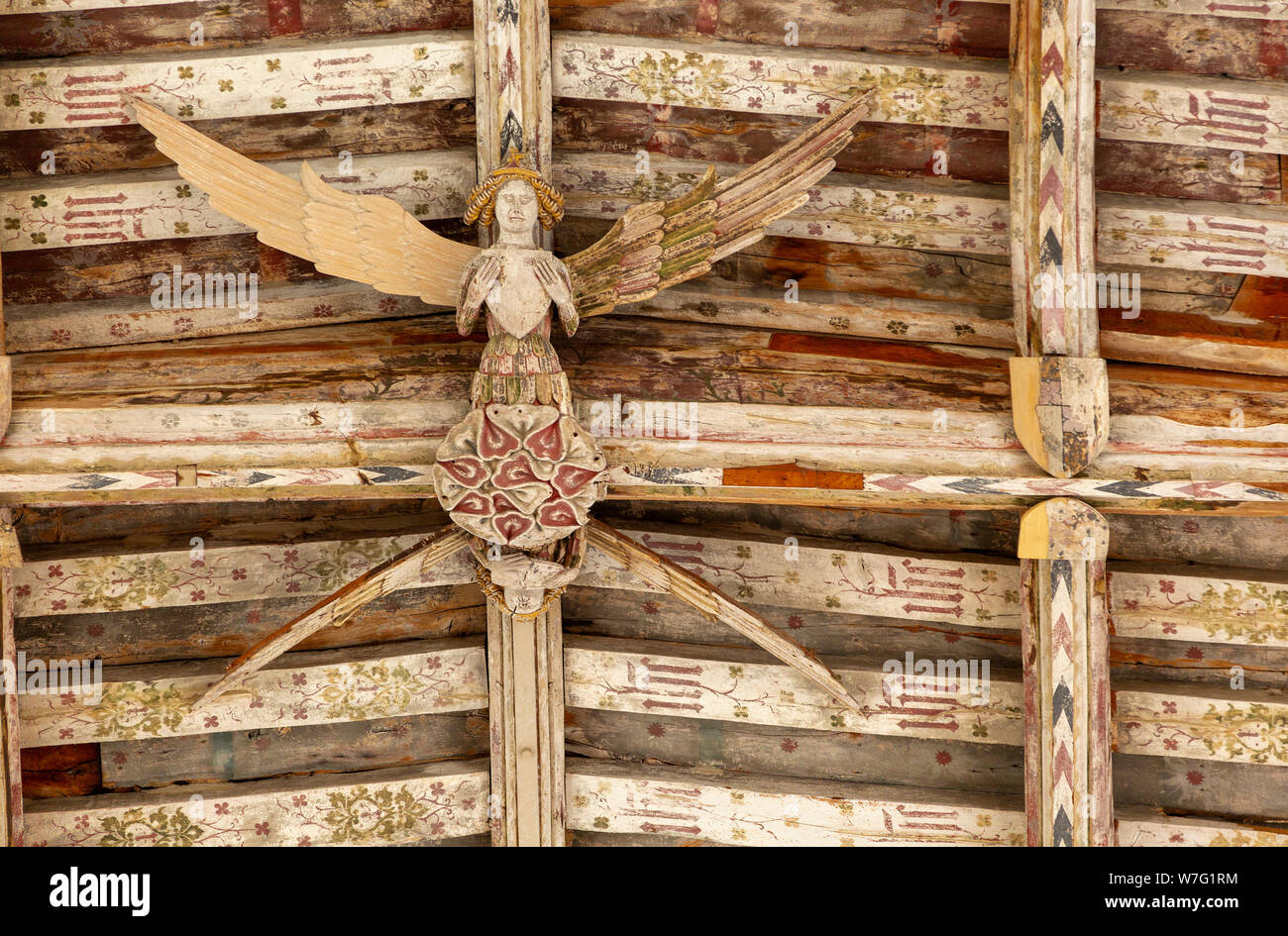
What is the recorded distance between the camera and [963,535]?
492cm

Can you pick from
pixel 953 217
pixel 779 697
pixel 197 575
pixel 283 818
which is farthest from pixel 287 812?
pixel 953 217

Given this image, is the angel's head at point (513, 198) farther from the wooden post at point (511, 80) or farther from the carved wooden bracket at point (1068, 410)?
the carved wooden bracket at point (1068, 410)

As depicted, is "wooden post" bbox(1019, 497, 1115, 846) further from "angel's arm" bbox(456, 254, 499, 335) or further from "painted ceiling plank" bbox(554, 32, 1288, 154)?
"angel's arm" bbox(456, 254, 499, 335)

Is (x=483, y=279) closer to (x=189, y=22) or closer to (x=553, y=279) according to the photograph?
(x=553, y=279)

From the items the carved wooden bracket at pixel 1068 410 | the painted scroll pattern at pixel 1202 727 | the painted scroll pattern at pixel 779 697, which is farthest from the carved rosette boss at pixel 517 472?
the painted scroll pattern at pixel 1202 727

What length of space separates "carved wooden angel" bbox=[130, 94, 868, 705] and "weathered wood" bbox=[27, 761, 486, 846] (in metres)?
1.48

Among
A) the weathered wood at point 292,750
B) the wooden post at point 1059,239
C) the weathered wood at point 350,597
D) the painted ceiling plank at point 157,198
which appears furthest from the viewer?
the weathered wood at point 292,750

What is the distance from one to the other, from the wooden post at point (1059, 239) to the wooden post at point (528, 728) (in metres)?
2.48

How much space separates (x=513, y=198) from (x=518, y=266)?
279 millimetres

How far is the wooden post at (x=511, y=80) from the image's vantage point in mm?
4234

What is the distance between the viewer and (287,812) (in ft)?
16.2

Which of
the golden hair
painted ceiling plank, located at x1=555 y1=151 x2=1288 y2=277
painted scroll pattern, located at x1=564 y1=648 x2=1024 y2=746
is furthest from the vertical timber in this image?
painted ceiling plank, located at x1=555 y1=151 x2=1288 y2=277
